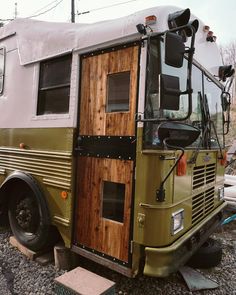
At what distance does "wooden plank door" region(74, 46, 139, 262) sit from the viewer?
105 inches

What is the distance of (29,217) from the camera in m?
3.61

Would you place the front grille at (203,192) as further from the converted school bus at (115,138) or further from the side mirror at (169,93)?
the side mirror at (169,93)

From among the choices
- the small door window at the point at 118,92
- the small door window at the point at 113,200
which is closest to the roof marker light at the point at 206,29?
the small door window at the point at 118,92

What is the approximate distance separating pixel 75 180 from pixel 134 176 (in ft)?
2.58

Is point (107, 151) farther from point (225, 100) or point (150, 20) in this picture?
point (225, 100)

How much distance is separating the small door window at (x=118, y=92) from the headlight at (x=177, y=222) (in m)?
1.09

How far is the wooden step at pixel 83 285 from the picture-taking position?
238 centimetres

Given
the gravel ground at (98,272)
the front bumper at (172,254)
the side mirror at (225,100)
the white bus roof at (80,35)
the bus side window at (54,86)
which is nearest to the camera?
the front bumper at (172,254)

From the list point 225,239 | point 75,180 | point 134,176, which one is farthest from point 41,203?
point 225,239

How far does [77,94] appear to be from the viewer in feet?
10.1

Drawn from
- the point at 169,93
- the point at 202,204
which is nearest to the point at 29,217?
the point at 202,204

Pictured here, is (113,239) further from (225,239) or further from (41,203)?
(225,239)

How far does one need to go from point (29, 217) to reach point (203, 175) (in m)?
2.19

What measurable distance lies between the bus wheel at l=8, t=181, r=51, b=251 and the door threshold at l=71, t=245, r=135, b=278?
1.57ft
